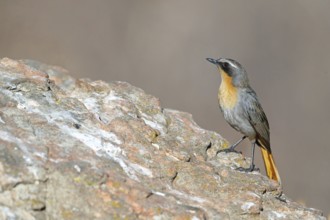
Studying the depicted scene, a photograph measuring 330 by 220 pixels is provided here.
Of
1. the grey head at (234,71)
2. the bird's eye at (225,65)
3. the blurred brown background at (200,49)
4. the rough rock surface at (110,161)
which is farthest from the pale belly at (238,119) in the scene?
the blurred brown background at (200,49)

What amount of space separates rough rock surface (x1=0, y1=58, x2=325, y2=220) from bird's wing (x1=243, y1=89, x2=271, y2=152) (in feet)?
4.20

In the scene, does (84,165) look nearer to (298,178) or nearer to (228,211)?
(228,211)

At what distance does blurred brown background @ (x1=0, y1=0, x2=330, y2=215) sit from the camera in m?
16.3

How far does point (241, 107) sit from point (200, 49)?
29.3 ft

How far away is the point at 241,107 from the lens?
357 inches

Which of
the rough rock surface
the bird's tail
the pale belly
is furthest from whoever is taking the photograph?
the pale belly

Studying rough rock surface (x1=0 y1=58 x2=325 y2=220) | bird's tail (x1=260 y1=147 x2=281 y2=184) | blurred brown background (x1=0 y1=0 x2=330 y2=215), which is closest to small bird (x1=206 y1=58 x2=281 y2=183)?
bird's tail (x1=260 y1=147 x2=281 y2=184)

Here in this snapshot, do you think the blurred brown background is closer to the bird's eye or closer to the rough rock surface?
the bird's eye

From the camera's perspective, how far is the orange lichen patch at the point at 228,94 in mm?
9098

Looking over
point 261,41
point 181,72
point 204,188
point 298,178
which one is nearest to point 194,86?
point 181,72

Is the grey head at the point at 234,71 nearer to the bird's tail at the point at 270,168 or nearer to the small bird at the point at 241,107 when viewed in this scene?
the small bird at the point at 241,107

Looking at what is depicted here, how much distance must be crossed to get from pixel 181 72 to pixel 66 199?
480 inches

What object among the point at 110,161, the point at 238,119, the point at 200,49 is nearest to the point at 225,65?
the point at 238,119

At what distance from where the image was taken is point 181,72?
17.5 metres
